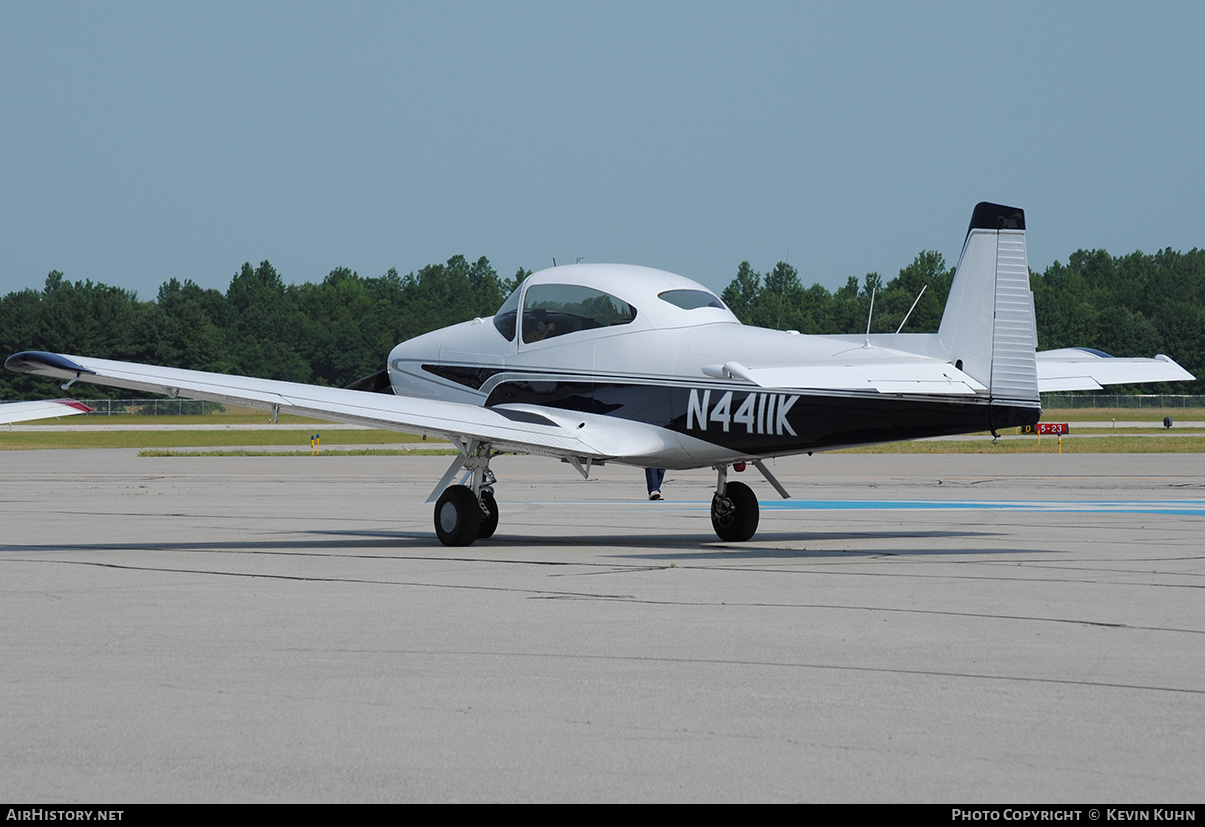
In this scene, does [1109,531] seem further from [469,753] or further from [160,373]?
[469,753]

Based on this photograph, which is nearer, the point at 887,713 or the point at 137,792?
the point at 137,792

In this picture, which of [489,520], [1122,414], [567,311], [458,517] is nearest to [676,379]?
[567,311]

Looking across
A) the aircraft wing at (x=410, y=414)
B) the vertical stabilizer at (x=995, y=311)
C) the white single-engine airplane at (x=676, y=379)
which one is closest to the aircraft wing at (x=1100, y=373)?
the white single-engine airplane at (x=676, y=379)

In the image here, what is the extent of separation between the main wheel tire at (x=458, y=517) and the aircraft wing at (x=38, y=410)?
3.97m

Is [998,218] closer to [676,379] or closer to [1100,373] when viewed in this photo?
[1100,373]

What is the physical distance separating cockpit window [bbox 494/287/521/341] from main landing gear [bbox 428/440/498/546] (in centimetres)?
155

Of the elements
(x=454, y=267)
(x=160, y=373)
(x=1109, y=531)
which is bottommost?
(x=1109, y=531)

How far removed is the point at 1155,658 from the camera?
7.72 m

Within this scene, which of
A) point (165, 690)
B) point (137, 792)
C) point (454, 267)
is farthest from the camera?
point (454, 267)

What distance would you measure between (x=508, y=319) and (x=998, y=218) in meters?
5.85

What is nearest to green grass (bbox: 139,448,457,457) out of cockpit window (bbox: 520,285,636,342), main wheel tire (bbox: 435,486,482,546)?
cockpit window (bbox: 520,285,636,342)

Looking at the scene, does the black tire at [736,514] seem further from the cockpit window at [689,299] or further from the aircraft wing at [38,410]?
the aircraft wing at [38,410]

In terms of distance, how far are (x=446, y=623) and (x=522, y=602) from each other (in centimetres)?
114

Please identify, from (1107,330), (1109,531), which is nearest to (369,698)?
(1109,531)
